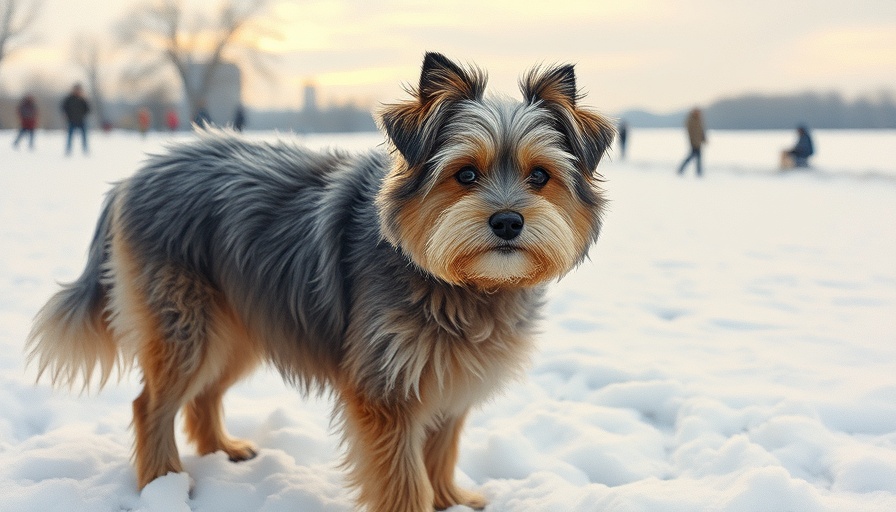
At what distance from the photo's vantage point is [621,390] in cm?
470

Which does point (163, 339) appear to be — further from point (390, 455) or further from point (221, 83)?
point (221, 83)

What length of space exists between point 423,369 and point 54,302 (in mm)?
2259

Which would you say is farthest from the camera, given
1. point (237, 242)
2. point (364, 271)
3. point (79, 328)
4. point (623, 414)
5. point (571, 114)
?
point (623, 414)

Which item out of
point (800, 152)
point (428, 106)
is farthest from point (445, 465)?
point (800, 152)

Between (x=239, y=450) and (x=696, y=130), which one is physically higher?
(x=696, y=130)

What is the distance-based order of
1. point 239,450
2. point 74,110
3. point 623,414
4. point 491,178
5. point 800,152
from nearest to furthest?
point 491,178 < point 239,450 < point 623,414 < point 74,110 < point 800,152

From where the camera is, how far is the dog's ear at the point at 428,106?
9.89 feet

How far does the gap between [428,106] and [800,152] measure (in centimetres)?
2282

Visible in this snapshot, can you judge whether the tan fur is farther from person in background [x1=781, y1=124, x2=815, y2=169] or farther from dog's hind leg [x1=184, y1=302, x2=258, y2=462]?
person in background [x1=781, y1=124, x2=815, y2=169]

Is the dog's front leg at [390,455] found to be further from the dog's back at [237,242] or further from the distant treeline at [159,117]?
the distant treeline at [159,117]

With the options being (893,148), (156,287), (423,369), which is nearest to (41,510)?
(156,287)

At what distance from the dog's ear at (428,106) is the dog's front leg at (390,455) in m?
1.12

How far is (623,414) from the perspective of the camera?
14.5ft

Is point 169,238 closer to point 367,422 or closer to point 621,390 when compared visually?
point 367,422
